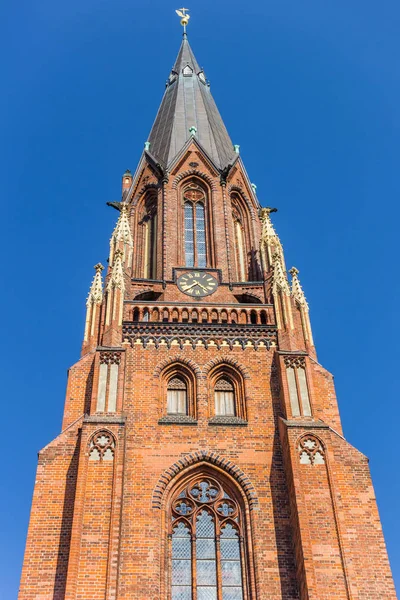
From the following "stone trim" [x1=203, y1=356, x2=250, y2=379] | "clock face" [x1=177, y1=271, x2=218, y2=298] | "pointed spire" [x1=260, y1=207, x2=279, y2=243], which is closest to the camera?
"stone trim" [x1=203, y1=356, x2=250, y2=379]

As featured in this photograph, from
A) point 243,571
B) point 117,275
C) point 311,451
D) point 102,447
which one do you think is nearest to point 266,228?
point 117,275

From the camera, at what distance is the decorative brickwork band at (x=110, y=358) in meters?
24.1

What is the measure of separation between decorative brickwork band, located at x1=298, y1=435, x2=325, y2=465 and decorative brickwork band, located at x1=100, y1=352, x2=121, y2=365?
619 cm

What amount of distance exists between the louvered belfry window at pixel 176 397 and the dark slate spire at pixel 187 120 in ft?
43.3

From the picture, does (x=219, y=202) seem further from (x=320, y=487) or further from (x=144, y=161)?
(x=320, y=487)

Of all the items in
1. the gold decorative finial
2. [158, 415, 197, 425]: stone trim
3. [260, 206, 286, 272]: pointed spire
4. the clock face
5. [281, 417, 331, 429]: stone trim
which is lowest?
[281, 417, 331, 429]: stone trim

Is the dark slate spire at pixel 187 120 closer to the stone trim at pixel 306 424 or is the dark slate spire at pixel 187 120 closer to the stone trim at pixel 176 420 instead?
the stone trim at pixel 176 420

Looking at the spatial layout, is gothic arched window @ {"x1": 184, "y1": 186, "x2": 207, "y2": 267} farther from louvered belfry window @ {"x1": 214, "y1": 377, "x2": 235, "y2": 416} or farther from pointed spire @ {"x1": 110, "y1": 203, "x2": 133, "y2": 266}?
louvered belfry window @ {"x1": 214, "y1": 377, "x2": 235, "y2": 416}

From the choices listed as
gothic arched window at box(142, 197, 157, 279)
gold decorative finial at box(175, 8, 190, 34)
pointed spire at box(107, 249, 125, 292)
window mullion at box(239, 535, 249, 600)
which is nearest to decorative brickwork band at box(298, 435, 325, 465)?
window mullion at box(239, 535, 249, 600)

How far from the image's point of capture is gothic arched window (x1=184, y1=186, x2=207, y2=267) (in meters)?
31.7

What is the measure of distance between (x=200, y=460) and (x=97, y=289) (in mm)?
8503

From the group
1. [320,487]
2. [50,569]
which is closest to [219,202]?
[320,487]

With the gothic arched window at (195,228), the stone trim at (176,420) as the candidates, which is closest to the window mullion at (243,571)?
the stone trim at (176,420)

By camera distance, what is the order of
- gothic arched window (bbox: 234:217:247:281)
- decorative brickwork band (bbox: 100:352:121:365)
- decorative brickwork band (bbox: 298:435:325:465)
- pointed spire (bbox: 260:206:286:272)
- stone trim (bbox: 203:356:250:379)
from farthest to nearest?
gothic arched window (bbox: 234:217:247:281)
pointed spire (bbox: 260:206:286:272)
stone trim (bbox: 203:356:250:379)
decorative brickwork band (bbox: 100:352:121:365)
decorative brickwork band (bbox: 298:435:325:465)
